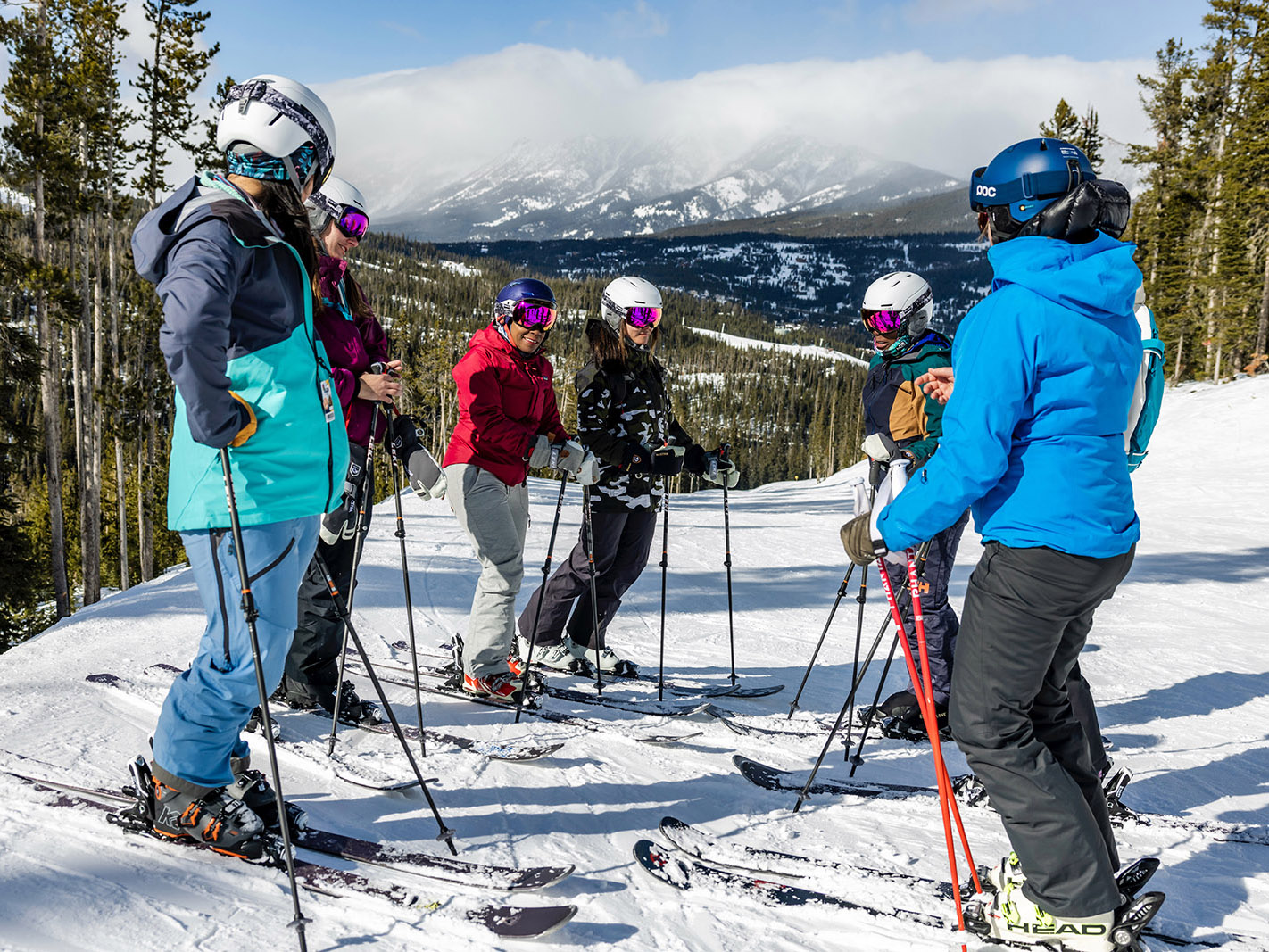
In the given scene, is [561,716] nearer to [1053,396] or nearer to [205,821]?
[205,821]

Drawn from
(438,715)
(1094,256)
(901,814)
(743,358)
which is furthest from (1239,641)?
(743,358)

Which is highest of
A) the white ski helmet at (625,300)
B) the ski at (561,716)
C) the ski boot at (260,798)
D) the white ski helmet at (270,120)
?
the white ski helmet at (270,120)

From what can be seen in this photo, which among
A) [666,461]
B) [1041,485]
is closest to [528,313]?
[666,461]

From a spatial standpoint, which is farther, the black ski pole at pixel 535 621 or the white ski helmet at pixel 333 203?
the black ski pole at pixel 535 621

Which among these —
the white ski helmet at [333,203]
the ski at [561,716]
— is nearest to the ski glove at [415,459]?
the white ski helmet at [333,203]

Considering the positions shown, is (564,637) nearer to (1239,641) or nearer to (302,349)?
(302,349)

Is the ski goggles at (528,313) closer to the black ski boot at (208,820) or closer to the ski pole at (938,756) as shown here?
the ski pole at (938,756)

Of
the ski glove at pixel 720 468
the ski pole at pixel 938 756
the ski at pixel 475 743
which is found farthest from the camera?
the ski glove at pixel 720 468

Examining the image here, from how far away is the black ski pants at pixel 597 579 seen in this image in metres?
5.14

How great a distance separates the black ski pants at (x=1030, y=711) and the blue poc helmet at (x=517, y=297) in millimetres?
2952

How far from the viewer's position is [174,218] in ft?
7.41

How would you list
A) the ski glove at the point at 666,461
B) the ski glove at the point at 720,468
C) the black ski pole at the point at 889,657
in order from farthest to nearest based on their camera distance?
the ski glove at the point at 720,468
the ski glove at the point at 666,461
the black ski pole at the point at 889,657

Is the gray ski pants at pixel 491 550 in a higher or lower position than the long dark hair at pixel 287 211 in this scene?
lower

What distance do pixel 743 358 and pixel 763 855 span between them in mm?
Answer: 141768
